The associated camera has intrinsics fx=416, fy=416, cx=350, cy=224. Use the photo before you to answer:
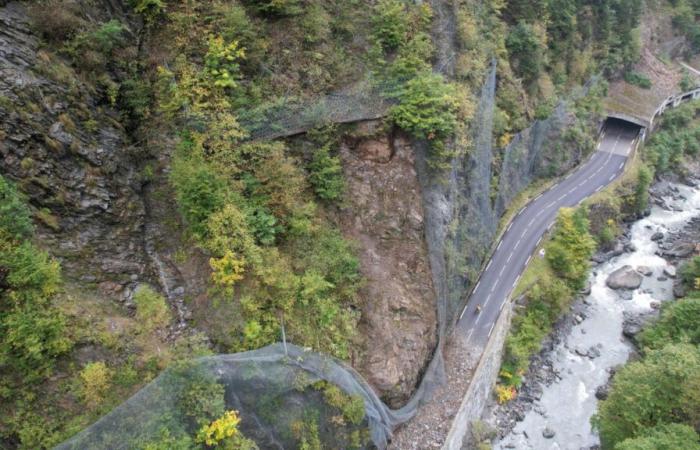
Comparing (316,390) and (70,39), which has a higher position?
(70,39)

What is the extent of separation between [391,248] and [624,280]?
22.1 meters

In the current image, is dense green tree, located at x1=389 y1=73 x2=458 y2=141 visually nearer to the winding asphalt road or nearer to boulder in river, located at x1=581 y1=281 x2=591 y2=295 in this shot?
the winding asphalt road

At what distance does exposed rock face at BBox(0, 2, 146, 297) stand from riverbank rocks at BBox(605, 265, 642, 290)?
32.3 m

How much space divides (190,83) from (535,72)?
88.8 ft

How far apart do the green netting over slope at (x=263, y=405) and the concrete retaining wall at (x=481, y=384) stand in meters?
3.87

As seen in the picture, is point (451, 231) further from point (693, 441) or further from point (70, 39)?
point (70, 39)

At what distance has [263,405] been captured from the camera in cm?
1356

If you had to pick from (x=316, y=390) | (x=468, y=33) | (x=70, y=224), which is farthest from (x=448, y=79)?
(x=70, y=224)

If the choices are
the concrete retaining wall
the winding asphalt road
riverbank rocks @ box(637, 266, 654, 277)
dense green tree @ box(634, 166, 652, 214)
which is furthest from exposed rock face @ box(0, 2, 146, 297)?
dense green tree @ box(634, 166, 652, 214)

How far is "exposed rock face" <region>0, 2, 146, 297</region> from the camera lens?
1191cm

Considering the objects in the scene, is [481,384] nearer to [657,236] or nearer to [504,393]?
[504,393]

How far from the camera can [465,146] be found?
72.6 ft

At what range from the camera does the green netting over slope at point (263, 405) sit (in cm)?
1102

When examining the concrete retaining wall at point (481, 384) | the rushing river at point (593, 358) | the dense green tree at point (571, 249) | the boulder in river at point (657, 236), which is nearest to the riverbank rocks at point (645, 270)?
the rushing river at point (593, 358)
